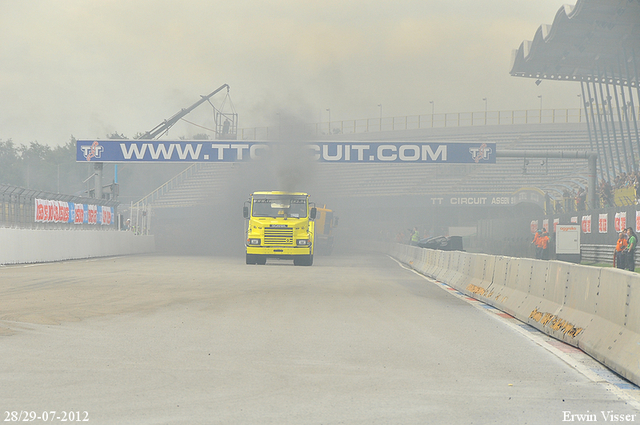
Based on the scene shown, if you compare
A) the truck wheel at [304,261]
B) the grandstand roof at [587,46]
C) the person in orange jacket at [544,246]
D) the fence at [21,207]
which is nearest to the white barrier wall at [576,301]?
the truck wheel at [304,261]

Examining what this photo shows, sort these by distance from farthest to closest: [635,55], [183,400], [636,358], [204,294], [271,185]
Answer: [271,185] < [635,55] < [204,294] < [636,358] < [183,400]

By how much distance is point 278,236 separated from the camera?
28750 millimetres

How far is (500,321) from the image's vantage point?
11844mm

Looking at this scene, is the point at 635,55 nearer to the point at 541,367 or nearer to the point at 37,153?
the point at 541,367

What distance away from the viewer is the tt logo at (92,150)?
4397 centimetres

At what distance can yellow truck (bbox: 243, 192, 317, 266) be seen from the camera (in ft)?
94.2

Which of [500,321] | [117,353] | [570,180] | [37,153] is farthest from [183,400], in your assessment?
[37,153]

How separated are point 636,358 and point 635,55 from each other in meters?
41.6

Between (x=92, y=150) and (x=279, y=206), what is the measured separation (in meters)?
18.6

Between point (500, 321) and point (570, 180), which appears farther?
point (570, 180)

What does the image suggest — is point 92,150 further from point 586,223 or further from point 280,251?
point 586,223

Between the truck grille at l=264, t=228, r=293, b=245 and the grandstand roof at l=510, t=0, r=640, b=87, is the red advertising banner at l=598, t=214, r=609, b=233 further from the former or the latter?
the grandstand roof at l=510, t=0, r=640, b=87

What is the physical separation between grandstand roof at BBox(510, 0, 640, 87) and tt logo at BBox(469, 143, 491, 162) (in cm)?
773

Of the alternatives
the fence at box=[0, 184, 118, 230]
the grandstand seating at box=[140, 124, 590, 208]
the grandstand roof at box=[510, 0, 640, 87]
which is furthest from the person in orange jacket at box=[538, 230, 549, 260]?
the grandstand seating at box=[140, 124, 590, 208]
